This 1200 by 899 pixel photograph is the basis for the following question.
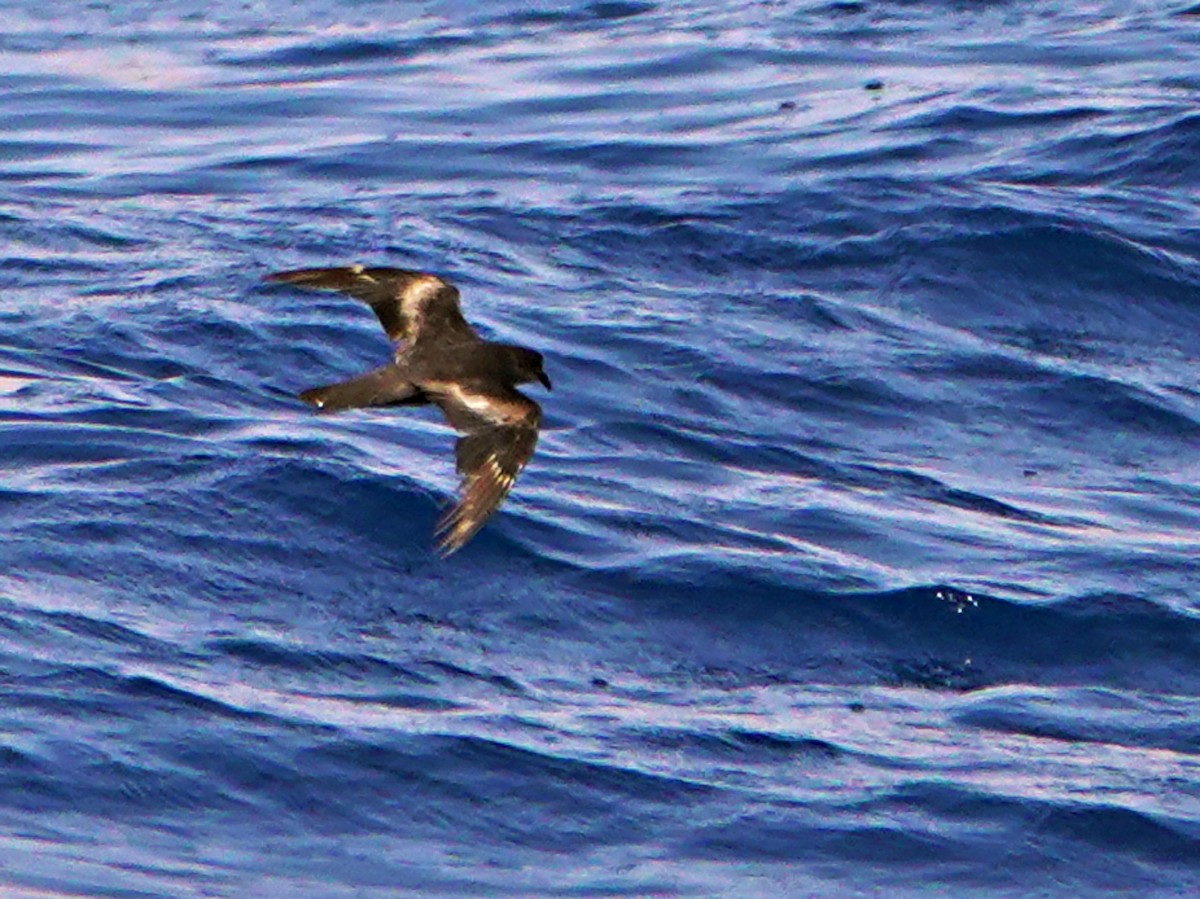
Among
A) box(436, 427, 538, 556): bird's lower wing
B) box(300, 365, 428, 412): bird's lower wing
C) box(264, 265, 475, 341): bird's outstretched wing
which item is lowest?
box(436, 427, 538, 556): bird's lower wing

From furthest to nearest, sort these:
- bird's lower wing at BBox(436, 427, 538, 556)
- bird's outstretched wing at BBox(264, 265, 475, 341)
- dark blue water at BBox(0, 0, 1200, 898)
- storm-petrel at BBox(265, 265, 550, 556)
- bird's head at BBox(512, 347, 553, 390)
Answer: dark blue water at BBox(0, 0, 1200, 898) → bird's outstretched wing at BBox(264, 265, 475, 341) → bird's head at BBox(512, 347, 553, 390) → storm-petrel at BBox(265, 265, 550, 556) → bird's lower wing at BBox(436, 427, 538, 556)

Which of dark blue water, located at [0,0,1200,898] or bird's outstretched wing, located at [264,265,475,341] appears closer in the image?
bird's outstretched wing, located at [264,265,475,341]

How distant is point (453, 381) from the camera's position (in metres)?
8.80

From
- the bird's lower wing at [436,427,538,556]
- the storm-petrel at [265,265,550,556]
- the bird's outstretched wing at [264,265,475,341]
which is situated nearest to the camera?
the bird's lower wing at [436,427,538,556]

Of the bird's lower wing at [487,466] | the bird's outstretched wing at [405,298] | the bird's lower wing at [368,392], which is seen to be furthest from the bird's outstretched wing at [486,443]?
the bird's outstretched wing at [405,298]

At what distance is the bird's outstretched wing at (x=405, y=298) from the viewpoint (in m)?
9.30

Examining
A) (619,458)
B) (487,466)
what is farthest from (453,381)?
(619,458)

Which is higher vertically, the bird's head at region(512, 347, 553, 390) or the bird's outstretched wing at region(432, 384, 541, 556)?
the bird's head at region(512, 347, 553, 390)

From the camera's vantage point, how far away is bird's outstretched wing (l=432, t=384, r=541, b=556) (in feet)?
26.9

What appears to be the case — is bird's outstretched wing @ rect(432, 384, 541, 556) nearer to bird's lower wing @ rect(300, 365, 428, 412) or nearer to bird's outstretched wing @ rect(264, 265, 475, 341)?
bird's lower wing @ rect(300, 365, 428, 412)

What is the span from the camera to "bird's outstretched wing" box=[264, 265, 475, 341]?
930 cm

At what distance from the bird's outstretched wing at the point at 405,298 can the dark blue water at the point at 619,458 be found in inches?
91.9

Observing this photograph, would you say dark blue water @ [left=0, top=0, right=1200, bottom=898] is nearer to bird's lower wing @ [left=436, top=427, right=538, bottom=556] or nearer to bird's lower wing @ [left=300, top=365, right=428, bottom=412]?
bird's lower wing @ [left=300, top=365, right=428, bottom=412]

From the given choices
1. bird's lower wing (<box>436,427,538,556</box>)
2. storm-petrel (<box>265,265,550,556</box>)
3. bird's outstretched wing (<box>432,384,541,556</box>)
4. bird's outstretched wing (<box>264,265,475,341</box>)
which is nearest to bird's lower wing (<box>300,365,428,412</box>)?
storm-petrel (<box>265,265,550,556</box>)
